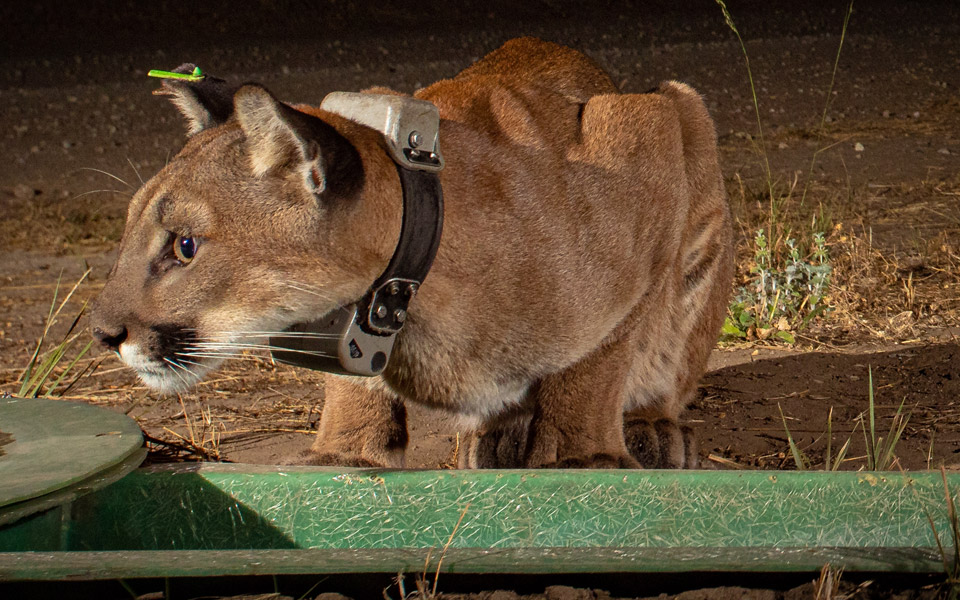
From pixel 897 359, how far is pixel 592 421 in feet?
5.68

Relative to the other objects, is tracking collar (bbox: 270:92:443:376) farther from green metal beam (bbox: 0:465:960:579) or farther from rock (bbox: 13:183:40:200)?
rock (bbox: 13:183:40:200)

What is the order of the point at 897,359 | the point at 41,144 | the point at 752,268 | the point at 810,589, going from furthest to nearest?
the point at 41,144
the point at 752,268
the point at 897,359
the point at 810,589

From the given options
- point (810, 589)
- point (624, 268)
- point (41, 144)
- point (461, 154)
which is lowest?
point (41, 144)

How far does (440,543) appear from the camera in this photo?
252cm

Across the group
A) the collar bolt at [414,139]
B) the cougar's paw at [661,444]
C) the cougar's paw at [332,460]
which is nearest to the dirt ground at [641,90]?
the cougar's paw at [661,444]

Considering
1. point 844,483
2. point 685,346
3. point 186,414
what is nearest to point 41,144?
point 186,414

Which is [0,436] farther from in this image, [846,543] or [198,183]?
[846,543]

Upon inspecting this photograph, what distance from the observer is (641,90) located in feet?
32.7

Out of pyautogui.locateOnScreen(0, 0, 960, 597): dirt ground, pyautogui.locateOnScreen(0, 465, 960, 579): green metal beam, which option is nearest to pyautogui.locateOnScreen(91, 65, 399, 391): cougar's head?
pyautogui.locateOnScreen(0, 465, 960, 579): green metal beam

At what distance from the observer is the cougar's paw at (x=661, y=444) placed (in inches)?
127

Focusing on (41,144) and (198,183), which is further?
(41,144)

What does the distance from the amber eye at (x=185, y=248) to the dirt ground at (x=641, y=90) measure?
1.00 metres

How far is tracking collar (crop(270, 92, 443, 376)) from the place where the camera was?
2281 millimetres

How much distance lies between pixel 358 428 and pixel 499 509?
1.90 ft
